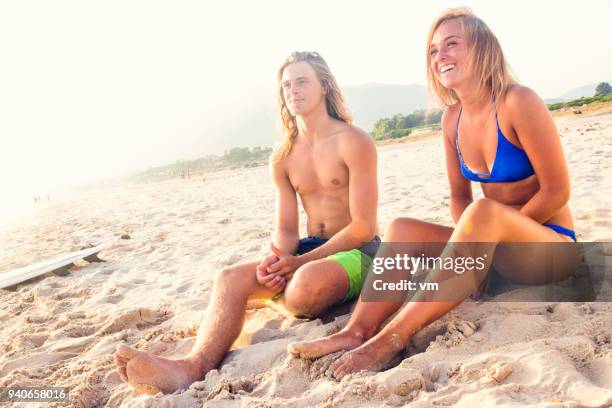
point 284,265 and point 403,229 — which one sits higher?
point 403,229

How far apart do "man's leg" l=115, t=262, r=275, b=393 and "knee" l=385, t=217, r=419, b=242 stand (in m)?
0.72

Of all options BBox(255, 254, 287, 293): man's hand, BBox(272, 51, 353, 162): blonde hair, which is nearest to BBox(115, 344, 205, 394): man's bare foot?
BBox(255, 254, 287, 293): man's hand

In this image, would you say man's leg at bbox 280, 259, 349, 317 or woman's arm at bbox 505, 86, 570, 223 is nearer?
woman's arm at bbox 505, 86, 570, 223

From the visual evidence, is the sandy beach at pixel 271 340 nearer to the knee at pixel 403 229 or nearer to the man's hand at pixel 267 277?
the man's hand at pixel 267 277

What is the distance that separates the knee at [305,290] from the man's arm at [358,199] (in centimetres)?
18

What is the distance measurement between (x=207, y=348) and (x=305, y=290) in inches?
21.8

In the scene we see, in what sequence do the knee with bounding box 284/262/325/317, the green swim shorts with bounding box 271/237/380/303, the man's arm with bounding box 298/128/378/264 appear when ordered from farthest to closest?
the man's arm with bounding box 298/128/378/264 < the green swim shorts with bounding box 271/237/380/303 < the knee with bounding box 284/262/325/317

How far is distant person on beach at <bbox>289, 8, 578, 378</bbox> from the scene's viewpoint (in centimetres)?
206

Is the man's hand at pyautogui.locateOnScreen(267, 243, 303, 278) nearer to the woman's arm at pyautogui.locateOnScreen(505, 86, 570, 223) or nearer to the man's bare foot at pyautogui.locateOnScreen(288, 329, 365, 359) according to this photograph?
the man's bare foot at pyautogui.locateOnScreen(288, 329, 365, 359)

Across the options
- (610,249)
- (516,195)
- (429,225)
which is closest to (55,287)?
(429,225)

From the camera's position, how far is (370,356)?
199 cm

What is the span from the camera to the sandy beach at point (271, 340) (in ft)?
5.43

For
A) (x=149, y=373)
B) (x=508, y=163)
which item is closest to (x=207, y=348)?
(x=149, y=373)

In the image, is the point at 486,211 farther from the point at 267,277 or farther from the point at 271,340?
the point at 271,340
